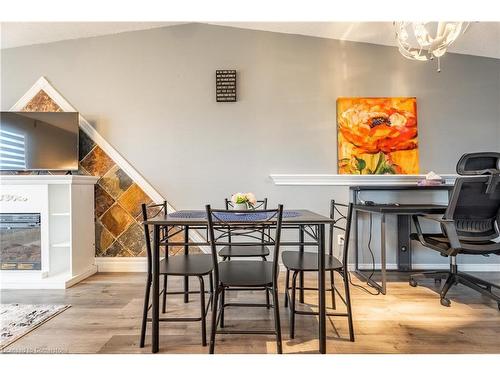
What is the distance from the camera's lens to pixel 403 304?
87.3 inches

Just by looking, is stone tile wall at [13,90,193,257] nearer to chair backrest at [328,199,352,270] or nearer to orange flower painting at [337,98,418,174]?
chair backrest at [328,199,352,270]

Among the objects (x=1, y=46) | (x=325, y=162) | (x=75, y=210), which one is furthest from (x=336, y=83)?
(x=1, y=46)

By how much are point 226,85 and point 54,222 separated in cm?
227

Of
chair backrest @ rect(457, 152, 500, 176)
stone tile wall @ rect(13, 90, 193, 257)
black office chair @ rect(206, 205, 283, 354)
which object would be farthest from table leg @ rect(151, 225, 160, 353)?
chair backrest @ rect(457, 152, 500, 176)

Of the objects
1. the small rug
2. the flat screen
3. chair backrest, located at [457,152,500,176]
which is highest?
the flat screen

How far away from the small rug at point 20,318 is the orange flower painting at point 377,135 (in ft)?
9.57

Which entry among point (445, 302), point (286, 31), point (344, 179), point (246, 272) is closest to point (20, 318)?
point (246, 272)

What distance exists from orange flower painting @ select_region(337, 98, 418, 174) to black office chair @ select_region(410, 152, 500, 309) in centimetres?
78

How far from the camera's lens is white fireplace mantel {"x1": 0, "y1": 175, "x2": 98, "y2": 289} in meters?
2.60

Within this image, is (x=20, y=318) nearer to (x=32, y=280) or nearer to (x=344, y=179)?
(x=32, y=280)

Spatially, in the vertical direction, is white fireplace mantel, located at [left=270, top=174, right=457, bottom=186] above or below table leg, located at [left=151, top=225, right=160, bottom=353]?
above
